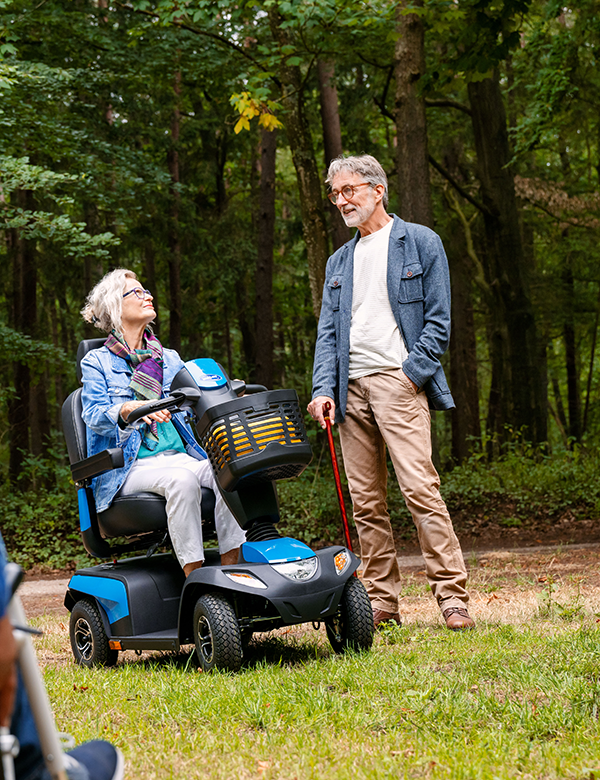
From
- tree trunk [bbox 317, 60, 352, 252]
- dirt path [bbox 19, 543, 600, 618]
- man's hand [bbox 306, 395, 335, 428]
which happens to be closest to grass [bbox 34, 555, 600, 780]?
man's hand [bbox 306, 395, 335, 428]

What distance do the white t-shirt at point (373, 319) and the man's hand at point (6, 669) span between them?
3.20 meters

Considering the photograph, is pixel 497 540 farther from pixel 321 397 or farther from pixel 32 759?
pixel 32 759

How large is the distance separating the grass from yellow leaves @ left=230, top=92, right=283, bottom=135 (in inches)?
227

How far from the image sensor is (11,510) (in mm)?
11352

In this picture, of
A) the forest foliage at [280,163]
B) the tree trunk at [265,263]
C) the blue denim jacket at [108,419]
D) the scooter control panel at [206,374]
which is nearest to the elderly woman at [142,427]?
the blue denim jacket at [108,419]

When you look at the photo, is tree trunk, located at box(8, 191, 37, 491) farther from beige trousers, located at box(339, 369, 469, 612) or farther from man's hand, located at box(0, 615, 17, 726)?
man's hand, located at box(0, 615, 17, 726)

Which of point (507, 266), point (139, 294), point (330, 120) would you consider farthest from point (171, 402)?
point (330, 120)

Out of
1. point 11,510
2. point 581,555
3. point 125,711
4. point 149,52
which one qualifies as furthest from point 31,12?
point 125,711

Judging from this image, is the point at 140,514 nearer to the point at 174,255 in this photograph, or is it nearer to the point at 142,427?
the point at 142,427

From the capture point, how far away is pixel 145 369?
4410 millimetres

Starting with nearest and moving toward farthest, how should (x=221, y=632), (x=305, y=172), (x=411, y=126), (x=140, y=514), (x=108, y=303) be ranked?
1. (x=221, y=632)
2. (x=140, y=514)
3. (x=108, y=303)
4. (x=411, y=126)
5. (x=305, y=172)

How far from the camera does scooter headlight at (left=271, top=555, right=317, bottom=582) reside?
352 cm

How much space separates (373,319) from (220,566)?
1539 millimetres

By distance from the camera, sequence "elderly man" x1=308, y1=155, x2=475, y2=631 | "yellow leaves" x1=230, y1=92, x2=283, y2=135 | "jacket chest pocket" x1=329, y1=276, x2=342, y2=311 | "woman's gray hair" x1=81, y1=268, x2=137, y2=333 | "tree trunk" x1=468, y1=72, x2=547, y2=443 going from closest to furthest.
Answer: "elderly man" x1=308, y1=155, x2=475, y2=631 → "woman's gray hair" x1=81, y1=268, x2=137, y2=333 → "jacket chest pocket" x1=329, y1=276, x2=342, y2=311 → "yellow leaves" x1=230, y1=92, x2=283, y2=135 → "tree trunk" x1=468, y1=72, x2=547, y2=443
